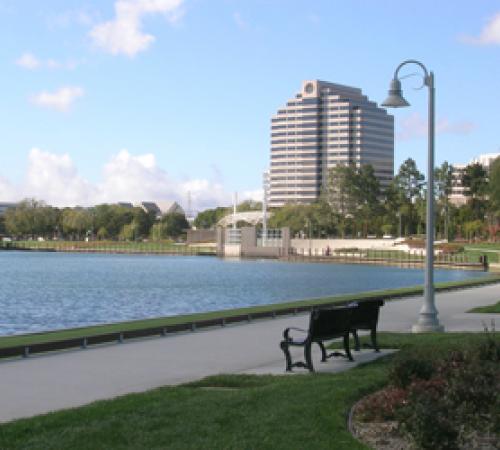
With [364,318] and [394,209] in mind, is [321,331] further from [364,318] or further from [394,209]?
[394,209]

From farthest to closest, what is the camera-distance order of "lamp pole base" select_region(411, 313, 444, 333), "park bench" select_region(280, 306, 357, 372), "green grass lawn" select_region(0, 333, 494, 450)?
"lamp pole base" select_region(411, 313, 444, 333) < "park bench" select_region(280, 306, 357, 372) < "green grass lawn" select_region(0, 333, 494, 450)

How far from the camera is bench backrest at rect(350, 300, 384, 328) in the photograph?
16656 mm

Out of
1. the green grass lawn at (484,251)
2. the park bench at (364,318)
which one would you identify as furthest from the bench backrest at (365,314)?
the green grass lawn at (484,251)

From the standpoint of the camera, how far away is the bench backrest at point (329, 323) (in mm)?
14297

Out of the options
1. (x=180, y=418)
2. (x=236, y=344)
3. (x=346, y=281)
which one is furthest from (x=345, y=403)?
(x=346, y=281)

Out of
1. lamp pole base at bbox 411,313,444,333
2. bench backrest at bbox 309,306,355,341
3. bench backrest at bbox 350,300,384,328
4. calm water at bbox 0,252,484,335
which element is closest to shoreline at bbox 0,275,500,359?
lamp pole base at bbox 411,313,444,333

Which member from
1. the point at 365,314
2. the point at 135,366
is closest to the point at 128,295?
the point at 365,314

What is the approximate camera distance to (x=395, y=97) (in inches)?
856

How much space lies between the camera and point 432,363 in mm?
11180

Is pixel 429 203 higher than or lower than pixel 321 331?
higher

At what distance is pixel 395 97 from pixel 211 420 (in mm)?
14137

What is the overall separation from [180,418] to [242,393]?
1.80 m

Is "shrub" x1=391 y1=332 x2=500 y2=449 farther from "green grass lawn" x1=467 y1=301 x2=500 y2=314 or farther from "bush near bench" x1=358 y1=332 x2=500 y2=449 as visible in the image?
"green grass lawn" x1=467 y1=301 x2=500 y2=314

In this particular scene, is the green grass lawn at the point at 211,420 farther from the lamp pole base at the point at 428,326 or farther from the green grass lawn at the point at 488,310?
the green grass lawn at the point at 488,310
